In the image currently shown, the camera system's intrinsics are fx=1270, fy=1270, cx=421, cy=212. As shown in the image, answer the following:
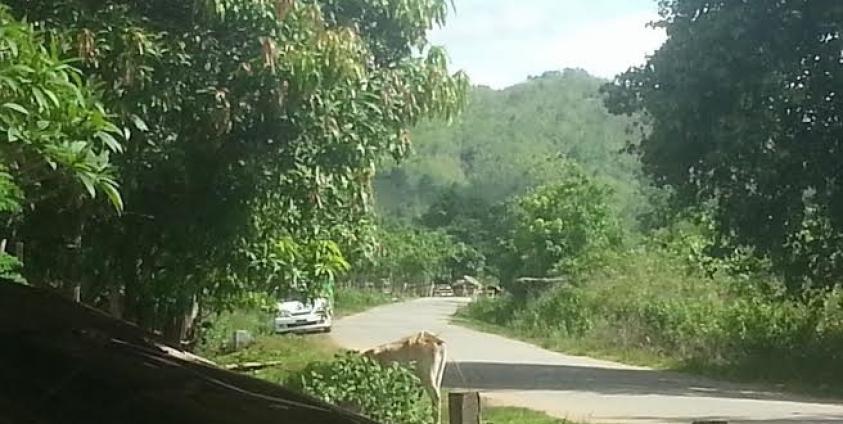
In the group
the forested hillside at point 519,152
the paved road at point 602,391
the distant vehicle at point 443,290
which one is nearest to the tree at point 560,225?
the forested hillside at point 519,152

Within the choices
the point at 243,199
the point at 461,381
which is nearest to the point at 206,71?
the point at 243,199

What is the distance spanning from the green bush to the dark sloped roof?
26.1ft

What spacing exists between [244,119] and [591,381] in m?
10.6

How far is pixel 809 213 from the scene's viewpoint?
56.0 feet

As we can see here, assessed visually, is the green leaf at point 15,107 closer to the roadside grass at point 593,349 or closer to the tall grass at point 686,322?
the tall grass at point 686,322

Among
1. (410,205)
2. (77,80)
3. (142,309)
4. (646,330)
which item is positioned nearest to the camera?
(77,80)

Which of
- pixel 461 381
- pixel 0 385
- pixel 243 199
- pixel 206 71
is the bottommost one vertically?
pixel 461 381

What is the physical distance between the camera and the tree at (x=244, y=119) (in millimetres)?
7133

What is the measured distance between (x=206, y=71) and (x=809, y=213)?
455 inches

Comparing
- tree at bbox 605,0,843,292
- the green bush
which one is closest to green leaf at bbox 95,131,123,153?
the green bush

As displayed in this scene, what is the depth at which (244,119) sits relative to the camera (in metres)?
7.88

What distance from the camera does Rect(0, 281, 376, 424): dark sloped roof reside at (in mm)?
1637

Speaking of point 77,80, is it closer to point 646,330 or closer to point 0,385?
point 0,385

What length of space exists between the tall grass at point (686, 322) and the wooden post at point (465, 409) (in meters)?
14.2
